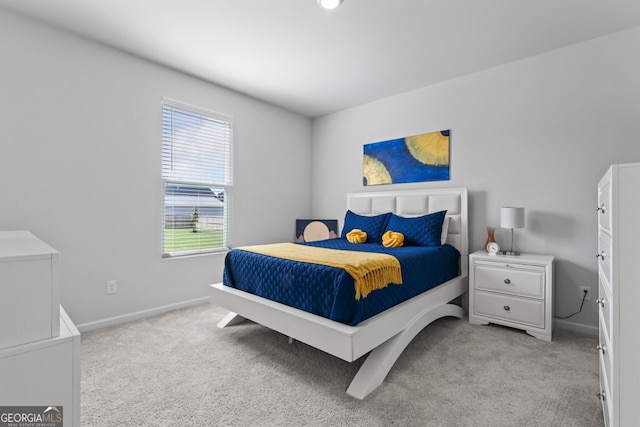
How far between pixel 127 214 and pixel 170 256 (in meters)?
0.60

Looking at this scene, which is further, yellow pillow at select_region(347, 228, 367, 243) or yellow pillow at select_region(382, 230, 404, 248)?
yellow pillow at select_region(347, 228, 367, 243)

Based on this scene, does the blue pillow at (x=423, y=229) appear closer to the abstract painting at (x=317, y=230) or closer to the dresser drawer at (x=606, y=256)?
the abstract painting at (x=317, y=230)

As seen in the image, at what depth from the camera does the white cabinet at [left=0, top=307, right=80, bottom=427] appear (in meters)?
0.82

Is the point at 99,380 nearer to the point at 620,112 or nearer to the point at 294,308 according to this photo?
the point at 294,308

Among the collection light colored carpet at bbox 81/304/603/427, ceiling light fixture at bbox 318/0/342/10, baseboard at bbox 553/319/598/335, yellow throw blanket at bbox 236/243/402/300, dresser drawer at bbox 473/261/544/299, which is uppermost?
ceiling light fixture at bbox 318/0/342/10

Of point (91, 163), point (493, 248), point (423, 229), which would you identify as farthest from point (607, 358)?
point (91, 163)

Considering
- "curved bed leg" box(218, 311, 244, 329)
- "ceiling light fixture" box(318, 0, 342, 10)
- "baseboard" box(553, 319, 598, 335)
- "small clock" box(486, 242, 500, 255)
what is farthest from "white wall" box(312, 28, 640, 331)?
"curved bed leg" box(218, 311, 244, 329)

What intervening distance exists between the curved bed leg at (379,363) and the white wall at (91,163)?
89.1 inches

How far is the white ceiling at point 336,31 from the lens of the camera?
2.26 meters

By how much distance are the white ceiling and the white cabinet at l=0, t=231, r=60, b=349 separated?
215 cm

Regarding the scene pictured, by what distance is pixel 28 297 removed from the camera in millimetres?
854

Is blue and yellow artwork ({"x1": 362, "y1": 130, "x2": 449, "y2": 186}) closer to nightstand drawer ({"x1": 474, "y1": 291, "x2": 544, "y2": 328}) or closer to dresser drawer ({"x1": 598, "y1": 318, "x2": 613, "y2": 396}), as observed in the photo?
nightstand drawer ({"x1": 474, "y1": 291, "x2": 544, "y2": 328})

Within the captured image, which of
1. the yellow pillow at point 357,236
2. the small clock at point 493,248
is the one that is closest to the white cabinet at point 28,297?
the yellow pillow at point 357,236

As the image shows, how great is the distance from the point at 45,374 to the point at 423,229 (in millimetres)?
2935
